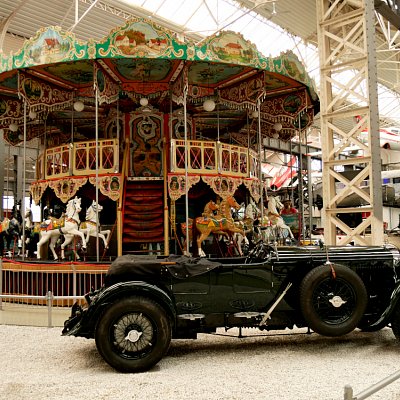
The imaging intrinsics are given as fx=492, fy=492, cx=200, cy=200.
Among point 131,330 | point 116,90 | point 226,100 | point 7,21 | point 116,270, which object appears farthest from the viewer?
point 7,21

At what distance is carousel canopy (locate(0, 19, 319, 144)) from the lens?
11391 mm

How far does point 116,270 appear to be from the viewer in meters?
6.33

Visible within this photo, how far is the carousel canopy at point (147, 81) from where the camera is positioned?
37.4 ft

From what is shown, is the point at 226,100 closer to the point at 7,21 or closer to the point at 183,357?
the point at 183,357

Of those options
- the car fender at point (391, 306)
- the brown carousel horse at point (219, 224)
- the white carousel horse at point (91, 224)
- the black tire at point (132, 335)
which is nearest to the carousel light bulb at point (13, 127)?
the white carousel horse at point (91, 224)

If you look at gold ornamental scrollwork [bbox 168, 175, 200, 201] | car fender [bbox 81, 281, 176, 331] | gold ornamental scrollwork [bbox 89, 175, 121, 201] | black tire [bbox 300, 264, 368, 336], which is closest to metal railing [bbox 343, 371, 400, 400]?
black tire [bbox 300, 264, 368, 336]

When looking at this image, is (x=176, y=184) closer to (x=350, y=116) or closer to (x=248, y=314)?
(x=350, y=116)

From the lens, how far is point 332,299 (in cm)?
631

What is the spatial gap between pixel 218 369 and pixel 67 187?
9065mm

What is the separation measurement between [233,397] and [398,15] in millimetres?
13146

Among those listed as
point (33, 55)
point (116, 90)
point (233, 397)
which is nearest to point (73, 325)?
point (233, 397)

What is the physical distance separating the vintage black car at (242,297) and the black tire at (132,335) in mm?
17

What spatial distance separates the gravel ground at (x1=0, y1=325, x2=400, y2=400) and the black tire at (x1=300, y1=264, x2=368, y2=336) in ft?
1.43

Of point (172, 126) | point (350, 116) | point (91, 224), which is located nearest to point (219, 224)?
point (91, 224)
